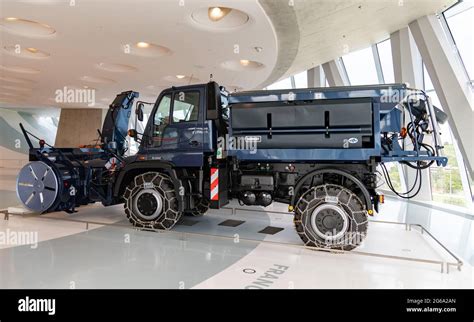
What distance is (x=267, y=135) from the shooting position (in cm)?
445

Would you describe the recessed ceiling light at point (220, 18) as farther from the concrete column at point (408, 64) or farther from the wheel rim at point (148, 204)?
the concrete column at point (408, 64)

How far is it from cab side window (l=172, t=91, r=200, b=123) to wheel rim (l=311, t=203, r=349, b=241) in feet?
7.60

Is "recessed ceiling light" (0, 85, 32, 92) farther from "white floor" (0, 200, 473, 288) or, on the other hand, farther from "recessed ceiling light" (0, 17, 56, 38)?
"white floor" (0, 200, 473, 288)

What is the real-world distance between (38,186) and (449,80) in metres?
9.69

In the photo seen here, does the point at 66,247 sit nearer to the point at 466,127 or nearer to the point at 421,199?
the point at 466,127

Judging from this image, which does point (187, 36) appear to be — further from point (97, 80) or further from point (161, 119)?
point (97, 80)

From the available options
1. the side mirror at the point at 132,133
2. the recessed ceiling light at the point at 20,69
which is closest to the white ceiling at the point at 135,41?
the recessed ceiling light at the point at 20,69

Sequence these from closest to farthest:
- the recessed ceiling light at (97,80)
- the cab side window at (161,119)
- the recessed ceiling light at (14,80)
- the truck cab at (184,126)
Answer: the truck cab at (184,126), the cab side window at (161,119), the recessed ceiling light at (97,80), the recessed ceiling light at (14,80)

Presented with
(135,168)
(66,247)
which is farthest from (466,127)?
(66,247)

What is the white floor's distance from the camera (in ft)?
10.3

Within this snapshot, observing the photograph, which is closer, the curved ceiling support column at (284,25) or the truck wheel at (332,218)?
the truck wheel at (332,218)

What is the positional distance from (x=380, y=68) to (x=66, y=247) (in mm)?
11842

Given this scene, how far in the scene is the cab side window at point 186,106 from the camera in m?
4.93

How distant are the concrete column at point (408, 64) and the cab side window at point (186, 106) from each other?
24.6 ft
